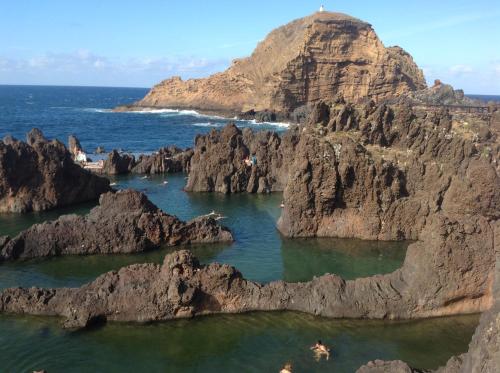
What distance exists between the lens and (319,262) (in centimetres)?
2586

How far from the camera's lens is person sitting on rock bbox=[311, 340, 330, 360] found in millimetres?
16234

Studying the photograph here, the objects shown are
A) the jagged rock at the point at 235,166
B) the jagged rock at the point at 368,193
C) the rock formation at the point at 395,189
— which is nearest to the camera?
the rock formation at the point at 395,189

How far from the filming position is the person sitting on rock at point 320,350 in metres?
16.2

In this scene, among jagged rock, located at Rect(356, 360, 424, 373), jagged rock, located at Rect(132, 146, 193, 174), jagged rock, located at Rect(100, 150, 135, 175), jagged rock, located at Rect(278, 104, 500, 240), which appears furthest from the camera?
jagged rock, located at Rect(132, 146, 193, 174)

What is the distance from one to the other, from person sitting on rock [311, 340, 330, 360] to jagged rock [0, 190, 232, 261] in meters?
12.9

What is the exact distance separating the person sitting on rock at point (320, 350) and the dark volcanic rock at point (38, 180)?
2631 cm

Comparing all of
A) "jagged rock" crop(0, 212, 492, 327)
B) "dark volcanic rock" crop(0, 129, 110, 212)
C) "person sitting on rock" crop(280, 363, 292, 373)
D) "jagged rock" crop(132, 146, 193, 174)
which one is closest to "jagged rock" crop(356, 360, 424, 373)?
"person sitting on rock" crop(280, 363, 292, 373)

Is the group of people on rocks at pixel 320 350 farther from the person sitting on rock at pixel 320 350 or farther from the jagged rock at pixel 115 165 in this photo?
the jagged rock at pixel 115 165

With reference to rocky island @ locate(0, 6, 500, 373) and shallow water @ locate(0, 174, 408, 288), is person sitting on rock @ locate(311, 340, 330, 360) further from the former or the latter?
shallow water @ locate(0, 174, 408, 288)

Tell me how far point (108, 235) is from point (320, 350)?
14.8 metres

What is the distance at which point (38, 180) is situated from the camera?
3659 centimetres

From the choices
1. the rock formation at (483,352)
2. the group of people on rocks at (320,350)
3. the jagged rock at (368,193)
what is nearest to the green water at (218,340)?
the group of people on rocks at (320,350)

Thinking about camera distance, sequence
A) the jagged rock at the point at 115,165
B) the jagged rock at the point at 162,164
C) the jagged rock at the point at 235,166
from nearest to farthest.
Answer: the jagged rock at the point at 235,166 < the jagged rock at the point at 115,165 < the jagged rock at the point at 162,164

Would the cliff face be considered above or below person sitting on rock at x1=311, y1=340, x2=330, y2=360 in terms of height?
above
